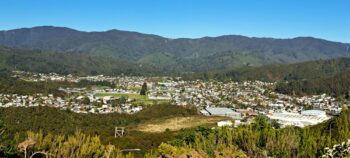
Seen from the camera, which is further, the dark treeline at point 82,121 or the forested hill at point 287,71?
the forested hill at point 287,71

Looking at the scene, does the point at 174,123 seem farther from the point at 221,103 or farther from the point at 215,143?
the point at 215,143

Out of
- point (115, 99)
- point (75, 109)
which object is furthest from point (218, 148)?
point (115, 99)

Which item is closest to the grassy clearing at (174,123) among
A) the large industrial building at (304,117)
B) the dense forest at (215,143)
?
the large industrial building at (304,117)

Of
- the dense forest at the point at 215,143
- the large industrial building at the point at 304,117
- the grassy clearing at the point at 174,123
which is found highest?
the dense forest at the point at 215,143

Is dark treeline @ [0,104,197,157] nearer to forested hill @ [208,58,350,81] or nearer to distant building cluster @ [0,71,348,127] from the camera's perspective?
distant building cluster @ [0,71,348,127]

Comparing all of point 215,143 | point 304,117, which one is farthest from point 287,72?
point 215,143

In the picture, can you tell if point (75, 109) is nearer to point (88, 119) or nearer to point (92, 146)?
point (88, 119)

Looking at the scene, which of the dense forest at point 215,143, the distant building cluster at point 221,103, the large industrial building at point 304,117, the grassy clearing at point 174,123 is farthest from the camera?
the distant building cluster at point 221,103

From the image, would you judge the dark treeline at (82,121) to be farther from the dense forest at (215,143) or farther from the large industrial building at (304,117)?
the large industrial building at (304,117)
